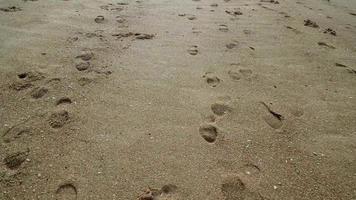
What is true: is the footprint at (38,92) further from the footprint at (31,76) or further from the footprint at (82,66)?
the footprint at (82,66)

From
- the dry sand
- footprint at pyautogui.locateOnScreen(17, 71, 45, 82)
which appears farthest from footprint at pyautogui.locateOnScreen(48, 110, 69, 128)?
footprint at pyautogui.locateOnScreen(17, 71, 45, 82)

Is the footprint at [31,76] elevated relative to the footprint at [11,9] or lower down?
lower down

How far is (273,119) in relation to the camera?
8.12 feet

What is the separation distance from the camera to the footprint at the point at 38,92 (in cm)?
251

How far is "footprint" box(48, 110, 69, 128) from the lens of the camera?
2.28 meters

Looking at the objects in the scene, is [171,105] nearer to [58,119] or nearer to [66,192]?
[58,119]

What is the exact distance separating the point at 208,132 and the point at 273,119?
57 cm

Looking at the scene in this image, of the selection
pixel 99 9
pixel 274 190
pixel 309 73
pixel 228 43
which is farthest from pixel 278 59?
pixel 99 9

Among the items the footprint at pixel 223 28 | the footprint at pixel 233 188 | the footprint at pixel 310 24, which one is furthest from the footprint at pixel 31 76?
the footprint at pixel 310 24

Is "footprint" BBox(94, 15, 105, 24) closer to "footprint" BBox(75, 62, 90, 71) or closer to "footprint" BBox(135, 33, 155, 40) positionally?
"footprint" BBox(135, 33, 155, 40)

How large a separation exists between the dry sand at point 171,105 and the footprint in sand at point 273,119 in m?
0.01

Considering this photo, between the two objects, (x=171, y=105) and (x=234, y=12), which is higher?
(x=234, y=12)

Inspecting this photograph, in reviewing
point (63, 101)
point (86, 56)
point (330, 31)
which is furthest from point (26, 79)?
point (330, 31)

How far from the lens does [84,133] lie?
2.23 metres
